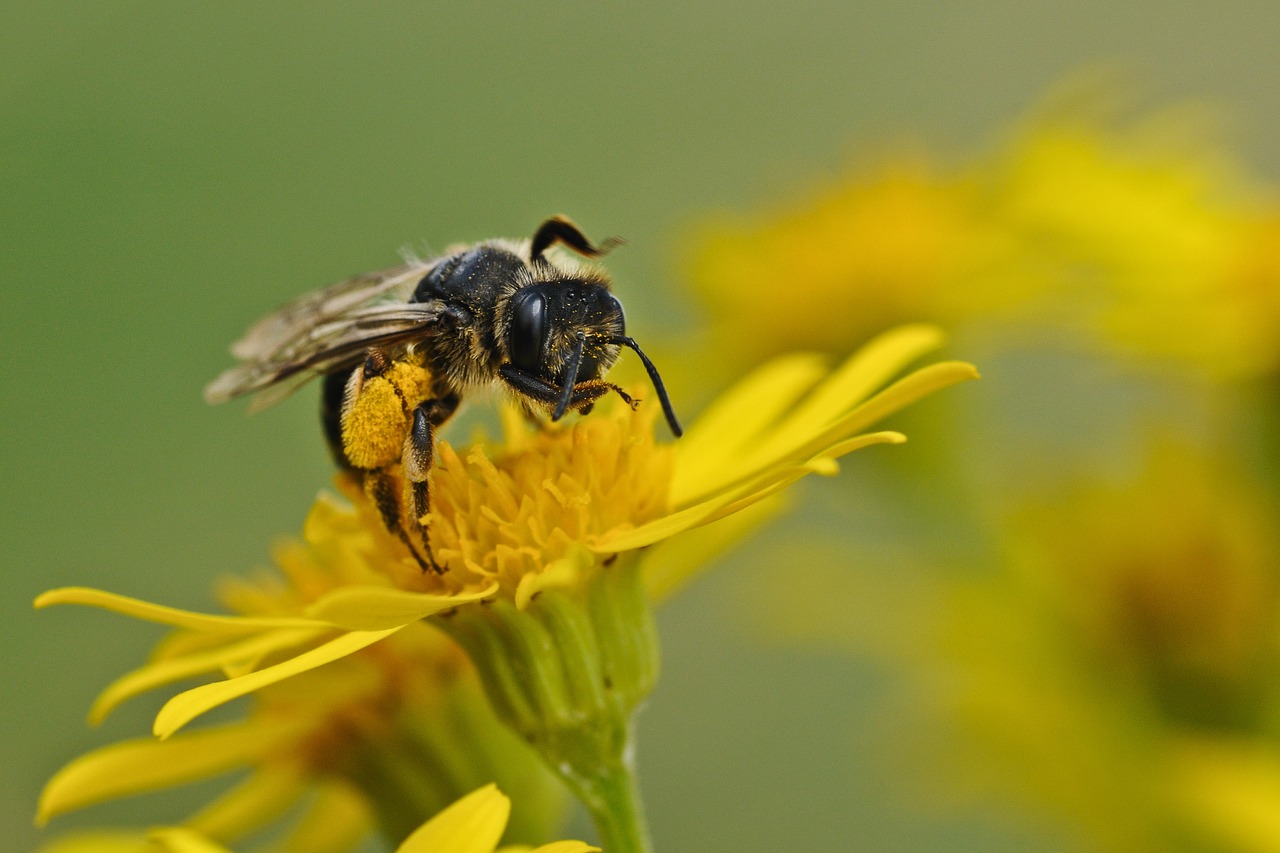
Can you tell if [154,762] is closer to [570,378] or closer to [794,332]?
[570,378]

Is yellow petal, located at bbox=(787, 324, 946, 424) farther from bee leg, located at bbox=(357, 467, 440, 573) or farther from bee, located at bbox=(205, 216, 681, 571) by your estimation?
bee leg, located at bbox=(357, 467, 440, 573)

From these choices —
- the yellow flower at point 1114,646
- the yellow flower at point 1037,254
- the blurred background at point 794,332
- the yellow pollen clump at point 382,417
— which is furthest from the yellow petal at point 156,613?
the yellow flower at point 1037,254

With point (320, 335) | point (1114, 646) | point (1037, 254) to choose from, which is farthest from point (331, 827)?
point (1037, 254)

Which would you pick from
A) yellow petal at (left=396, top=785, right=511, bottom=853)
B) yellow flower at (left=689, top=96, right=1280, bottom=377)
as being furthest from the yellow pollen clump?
yellow flower at (left=689, top=96, right=1280, bottom=377)

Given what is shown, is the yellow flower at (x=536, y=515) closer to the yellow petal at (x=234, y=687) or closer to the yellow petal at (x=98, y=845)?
the yellow petal at (x=234, y=687)

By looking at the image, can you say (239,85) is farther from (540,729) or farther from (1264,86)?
(540,729)
